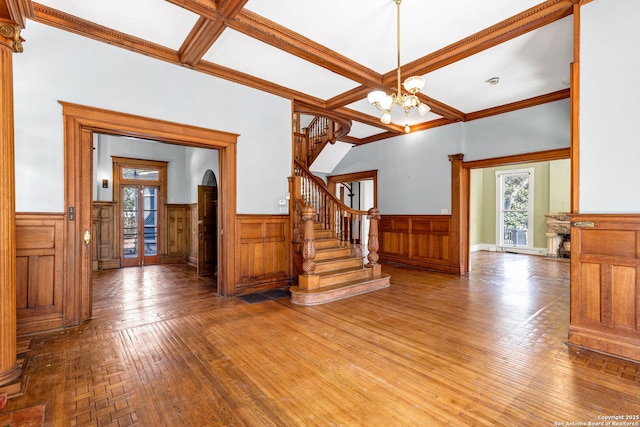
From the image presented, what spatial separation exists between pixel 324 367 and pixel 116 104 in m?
3.74

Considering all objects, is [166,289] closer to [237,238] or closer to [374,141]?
[237,238]

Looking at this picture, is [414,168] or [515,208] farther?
[515,208]

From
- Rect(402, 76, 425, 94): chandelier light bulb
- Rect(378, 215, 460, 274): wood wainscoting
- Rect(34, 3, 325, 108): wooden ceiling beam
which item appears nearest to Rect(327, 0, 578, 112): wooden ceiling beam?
Rect(402, 76, 425, 94): chandelier light bulb

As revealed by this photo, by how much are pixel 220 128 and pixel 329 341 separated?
10.8ft

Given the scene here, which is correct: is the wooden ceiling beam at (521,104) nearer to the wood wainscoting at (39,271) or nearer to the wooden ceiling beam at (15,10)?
the wooden ceiling beam at (15,10)

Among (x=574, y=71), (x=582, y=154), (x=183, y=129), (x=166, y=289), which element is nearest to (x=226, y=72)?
(x=183, y=129)

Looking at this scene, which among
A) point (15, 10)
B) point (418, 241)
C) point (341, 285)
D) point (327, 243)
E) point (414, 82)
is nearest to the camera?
point (15, 10)

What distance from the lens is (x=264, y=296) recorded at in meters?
4.50

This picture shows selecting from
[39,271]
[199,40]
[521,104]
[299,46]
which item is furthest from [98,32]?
[521,104]

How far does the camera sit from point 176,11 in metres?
3.09

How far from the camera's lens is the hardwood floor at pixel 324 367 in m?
1.88

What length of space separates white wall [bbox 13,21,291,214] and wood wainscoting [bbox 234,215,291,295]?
219 millimetres

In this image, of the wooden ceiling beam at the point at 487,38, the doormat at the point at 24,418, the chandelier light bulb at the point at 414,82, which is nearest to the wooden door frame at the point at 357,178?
the wooden ceiling beam at the point at 487,38

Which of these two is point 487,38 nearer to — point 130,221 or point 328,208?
point 328,208
